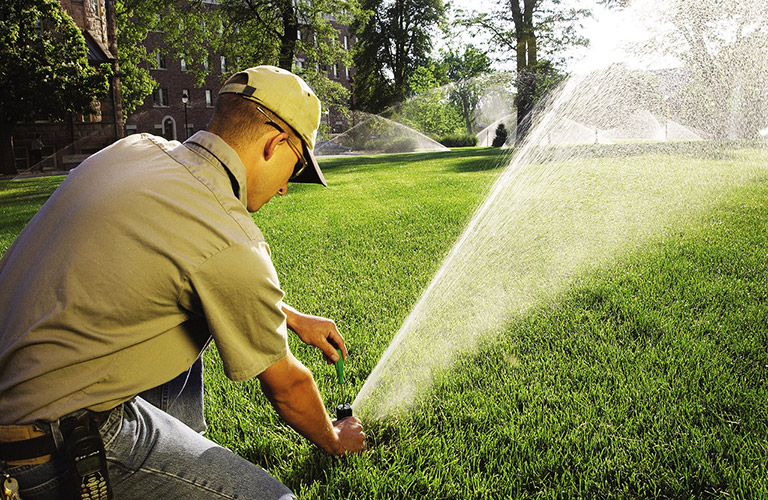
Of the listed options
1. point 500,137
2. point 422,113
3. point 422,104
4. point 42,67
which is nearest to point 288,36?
point 42,67

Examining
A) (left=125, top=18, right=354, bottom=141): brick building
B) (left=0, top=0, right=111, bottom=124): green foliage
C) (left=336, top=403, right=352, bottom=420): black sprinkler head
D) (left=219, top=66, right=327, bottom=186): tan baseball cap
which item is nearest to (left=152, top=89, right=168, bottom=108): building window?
(left=125, top=18, right=354, bottom=141): brick building

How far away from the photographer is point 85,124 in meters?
27.4

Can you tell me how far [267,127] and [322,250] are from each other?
15.5 feet

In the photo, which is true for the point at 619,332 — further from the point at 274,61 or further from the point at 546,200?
the point at 274,61

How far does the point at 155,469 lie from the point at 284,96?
1193 millimetres

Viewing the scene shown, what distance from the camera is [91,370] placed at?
1.40 m

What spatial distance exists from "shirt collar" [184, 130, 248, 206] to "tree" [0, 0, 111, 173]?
23.6 metres

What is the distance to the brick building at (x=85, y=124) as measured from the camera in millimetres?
25781

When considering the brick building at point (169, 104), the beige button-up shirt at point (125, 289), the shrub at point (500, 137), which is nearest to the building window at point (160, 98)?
the brick building at point (169, 104)

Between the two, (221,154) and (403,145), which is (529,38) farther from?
(221,154)

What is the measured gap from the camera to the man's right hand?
2242 mm

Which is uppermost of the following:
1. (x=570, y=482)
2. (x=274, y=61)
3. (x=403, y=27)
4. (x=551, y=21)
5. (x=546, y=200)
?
(x=403, y=27)

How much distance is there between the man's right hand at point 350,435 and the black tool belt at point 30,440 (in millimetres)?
1079

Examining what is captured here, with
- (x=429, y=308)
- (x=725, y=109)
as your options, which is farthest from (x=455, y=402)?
(x=725, y=109)
